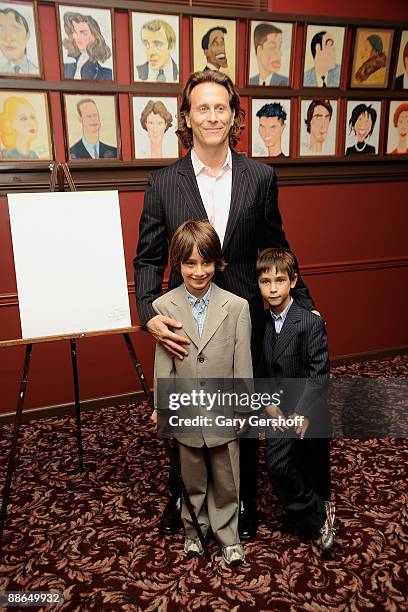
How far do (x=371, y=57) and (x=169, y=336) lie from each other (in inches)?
126

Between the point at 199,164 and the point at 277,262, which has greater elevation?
the point at 199,164

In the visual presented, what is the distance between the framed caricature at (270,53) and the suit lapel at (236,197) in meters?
1.88

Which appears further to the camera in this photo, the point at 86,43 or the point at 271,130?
the point at 271,130

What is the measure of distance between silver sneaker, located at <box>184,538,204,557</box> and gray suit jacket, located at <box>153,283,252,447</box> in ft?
1.75

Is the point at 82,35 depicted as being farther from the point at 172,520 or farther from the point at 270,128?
the point at 172,520

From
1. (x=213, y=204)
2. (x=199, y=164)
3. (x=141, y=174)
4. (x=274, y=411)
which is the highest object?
(x=141, y=174)

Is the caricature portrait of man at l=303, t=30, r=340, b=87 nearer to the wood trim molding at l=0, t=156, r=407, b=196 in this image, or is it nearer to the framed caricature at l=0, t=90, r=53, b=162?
the wood trim molding at l=0, t=156, r=407, b=196

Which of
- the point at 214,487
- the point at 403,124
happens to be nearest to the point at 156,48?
the point at 403,124

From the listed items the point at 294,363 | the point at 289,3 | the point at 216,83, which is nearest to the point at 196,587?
the point at 294,363

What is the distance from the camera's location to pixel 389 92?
160 inches

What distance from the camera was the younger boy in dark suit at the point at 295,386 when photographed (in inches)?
81.2

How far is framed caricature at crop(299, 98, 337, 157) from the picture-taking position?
386cm

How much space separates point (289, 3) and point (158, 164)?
154 centimetres

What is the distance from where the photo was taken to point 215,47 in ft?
11.3
